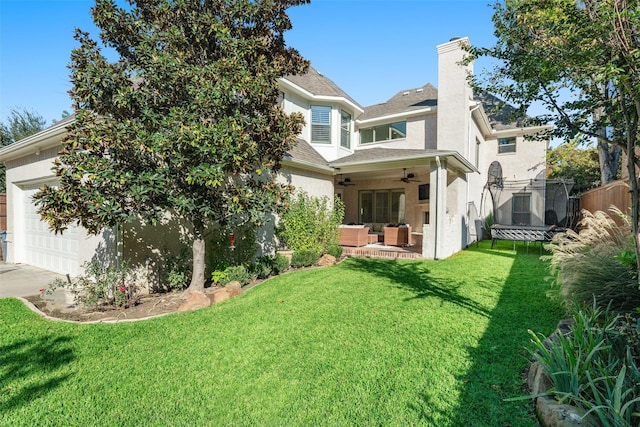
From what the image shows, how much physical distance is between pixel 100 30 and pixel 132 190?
133 inches

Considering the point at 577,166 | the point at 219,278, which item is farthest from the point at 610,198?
the point at 577,166

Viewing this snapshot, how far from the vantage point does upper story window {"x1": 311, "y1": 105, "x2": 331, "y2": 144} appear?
13883 millimetres

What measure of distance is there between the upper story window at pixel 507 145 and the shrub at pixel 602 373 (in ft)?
60.9

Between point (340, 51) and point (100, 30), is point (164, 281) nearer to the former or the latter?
point (100, 30)

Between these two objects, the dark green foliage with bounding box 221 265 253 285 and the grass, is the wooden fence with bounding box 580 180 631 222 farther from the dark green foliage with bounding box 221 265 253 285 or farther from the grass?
the dark green foliage with bounding box 221 265 253 285

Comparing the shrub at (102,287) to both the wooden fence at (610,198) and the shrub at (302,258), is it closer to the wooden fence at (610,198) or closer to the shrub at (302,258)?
the shrub at (302,258)

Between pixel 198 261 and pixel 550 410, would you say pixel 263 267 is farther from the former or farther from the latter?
pixel 550 410

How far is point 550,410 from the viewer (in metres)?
2.46

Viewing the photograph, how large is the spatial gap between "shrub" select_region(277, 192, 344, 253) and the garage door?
5775 mm

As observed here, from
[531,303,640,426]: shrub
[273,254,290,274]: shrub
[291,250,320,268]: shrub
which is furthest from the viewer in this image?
[291,250,320,268]: shrub

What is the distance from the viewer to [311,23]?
9352 mm

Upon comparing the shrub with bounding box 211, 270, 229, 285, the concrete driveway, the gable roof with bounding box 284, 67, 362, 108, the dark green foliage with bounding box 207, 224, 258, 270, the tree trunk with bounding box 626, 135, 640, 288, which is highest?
the gable roof with bounding box 284, 67, 362, 108

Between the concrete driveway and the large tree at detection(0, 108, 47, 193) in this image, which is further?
the large tree at detection(0, 108, 47, 193)

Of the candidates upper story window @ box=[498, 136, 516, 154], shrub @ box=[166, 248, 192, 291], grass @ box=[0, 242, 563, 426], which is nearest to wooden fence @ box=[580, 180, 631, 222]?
grass @ box=[0, 242, 563, 426]
